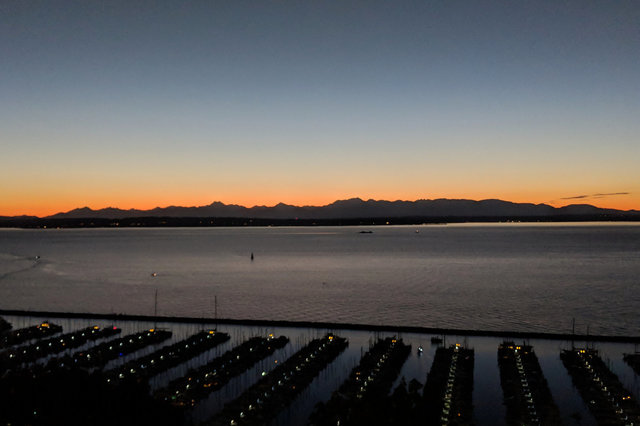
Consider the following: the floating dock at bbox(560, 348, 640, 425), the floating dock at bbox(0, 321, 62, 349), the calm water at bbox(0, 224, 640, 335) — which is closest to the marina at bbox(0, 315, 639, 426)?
the floating dock at bbox(560, 348, 640, 425)

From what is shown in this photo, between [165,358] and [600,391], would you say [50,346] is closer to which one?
[165,358]

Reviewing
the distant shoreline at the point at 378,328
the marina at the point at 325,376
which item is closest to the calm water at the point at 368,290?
the distant shoreline at the point at 378,328

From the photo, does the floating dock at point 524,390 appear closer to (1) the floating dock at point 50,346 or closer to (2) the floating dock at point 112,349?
(2) the floating dock at point 112,349

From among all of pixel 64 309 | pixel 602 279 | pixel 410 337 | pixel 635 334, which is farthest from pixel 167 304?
pixel 602 279

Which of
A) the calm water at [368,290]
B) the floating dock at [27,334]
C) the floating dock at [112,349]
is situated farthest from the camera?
the calm water at [368,290]

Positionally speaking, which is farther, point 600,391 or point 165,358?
point 165,358

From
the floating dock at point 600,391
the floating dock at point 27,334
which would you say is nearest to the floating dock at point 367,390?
the floating dock at point 600,391

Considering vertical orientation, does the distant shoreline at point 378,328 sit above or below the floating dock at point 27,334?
below

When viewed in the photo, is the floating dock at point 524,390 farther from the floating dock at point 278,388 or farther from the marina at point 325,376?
the floating dock at point 278,388

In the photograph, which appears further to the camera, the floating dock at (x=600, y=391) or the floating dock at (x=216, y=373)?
the floating dock at (x=216, y=373)

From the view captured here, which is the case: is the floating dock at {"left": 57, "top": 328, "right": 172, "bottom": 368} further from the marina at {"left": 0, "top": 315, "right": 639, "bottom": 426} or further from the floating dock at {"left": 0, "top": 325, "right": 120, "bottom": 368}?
the floating dock at {"left": 0, "top": 325, "right": 120, "bottom": 368}

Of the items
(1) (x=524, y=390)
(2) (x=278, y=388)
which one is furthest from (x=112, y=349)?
(1) (x=524, y=390)

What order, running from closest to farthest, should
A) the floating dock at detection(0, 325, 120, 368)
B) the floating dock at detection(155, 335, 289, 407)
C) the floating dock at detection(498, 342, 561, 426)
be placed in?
the floating dock at detection(498, 342, 561, 426) < the floating dock at detection(155, 335, 289, 407) < the floating dock at detection(0, 325, 120, 368)

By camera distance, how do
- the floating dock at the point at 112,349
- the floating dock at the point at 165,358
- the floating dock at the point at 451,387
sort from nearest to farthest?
the floating dock at the point at 451,387 < the floating dock at the point at 165,358 < the floating dock at the point at 112,349
